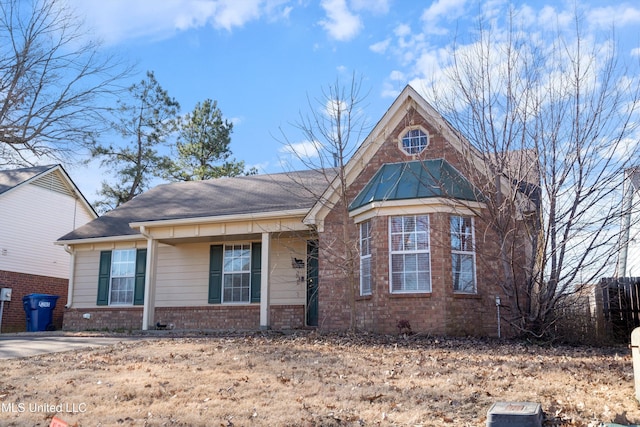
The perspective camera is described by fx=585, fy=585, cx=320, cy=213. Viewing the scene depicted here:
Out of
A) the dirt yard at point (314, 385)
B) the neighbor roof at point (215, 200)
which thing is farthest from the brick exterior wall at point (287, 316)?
the dirt yard at point (314, 385)

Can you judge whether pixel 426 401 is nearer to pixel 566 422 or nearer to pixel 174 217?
pixel 566 422

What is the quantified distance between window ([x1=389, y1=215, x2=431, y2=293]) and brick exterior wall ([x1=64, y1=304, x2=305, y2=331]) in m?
3.93

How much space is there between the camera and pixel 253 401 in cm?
638

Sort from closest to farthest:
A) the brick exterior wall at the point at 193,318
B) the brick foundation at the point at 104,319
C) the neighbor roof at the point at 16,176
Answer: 1. the brick exterior wall at the point at 193,318
2. the brick foundation at the point at 104,319
3. the neighbor roof at the point at 16,176

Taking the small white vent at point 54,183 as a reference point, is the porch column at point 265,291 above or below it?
below

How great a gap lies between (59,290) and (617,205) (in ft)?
68.9

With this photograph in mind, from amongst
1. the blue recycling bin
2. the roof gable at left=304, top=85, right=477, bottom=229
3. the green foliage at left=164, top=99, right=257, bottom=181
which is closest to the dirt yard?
the roof gable at left=304, top=85, right=477, bottom=229

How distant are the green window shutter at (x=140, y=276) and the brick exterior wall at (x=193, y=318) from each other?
297mm

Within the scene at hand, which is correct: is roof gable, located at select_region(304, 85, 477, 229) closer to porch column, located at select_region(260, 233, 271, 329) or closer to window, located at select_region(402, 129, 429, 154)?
window, located at select_region(402, 129, 429, 154)

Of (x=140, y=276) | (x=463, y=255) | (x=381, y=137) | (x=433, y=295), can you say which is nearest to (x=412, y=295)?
(x=433, y=295)

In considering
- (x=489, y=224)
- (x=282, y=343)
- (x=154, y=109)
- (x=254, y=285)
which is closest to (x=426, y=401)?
(x=282, y=343)

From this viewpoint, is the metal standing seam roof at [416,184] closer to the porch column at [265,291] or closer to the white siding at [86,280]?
the porch column at [265,291]

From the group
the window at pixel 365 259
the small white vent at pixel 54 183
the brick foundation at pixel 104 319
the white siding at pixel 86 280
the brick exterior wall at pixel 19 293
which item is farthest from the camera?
the small white vent at pixel 54 183

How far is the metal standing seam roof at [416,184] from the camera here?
40.4 feet
